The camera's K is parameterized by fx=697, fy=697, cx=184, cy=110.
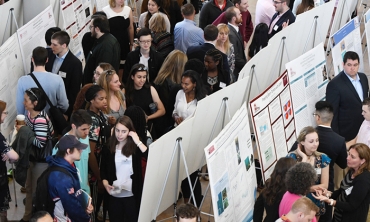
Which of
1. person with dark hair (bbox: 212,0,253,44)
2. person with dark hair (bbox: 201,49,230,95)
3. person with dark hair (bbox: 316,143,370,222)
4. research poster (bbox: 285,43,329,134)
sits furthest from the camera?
person with dark hair (bbox: 212,0,253,44)

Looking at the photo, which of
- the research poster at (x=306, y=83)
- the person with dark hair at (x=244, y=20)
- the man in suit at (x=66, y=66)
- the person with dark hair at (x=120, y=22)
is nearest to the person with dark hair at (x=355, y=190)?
the research poster at (x=306, y=83)

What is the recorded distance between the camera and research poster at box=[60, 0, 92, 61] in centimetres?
907

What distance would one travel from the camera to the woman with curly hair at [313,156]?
19.7 ft

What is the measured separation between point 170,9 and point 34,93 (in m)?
3.90

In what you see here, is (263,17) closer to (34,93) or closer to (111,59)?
(111,59)

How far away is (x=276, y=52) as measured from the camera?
8.26 meters

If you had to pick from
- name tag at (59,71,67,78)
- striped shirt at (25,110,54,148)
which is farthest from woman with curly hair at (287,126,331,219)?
name tag at (59,71,67,78)

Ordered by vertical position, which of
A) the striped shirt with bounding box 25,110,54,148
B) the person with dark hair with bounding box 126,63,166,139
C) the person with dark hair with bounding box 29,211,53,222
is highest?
the person with dark hair with bounding box 29,211,53,222

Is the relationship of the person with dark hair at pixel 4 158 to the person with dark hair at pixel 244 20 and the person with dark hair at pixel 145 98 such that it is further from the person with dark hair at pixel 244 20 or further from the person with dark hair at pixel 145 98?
the person with dark hair at pixel 244 20

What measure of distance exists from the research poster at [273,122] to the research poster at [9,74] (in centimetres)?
265

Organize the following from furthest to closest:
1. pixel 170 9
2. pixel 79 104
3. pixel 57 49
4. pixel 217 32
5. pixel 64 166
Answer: pixel 170 9
pixel 217 32
pixel 57 49
pixel 79 104
pixel 64 166

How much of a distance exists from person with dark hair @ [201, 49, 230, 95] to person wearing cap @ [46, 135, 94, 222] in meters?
2.31

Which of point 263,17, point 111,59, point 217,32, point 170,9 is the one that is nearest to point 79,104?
point 111,59

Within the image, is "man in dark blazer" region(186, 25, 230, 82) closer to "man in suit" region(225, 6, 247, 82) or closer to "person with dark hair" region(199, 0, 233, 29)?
"man in suit" region(225, 6, 247, 82)
